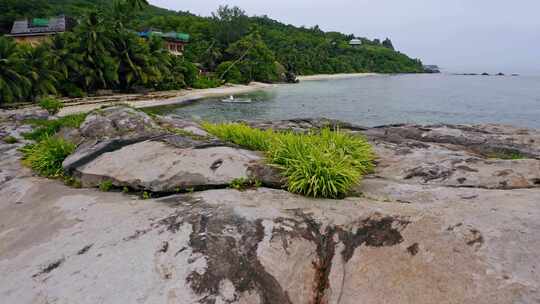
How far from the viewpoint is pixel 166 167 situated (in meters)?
7.22

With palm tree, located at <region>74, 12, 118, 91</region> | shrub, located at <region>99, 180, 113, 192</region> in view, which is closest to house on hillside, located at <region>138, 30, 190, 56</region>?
palm tree, located at <region>74, 12, 118, 91</region>

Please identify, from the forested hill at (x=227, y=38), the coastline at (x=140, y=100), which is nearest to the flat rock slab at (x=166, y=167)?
the coastline at (x=140, y=100)

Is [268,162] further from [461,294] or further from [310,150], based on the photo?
[461,294]

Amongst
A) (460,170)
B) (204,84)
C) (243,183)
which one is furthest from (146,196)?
(204,84)

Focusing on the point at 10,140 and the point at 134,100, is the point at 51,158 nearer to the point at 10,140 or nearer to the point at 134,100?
the point at 10,140

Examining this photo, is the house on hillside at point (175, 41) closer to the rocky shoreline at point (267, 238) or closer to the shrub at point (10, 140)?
the shrub at point (10, 140)

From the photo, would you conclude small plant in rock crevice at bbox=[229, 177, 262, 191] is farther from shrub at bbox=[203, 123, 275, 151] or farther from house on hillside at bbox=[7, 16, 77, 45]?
house on hillside at bbox=[7, 16, 77, 45]

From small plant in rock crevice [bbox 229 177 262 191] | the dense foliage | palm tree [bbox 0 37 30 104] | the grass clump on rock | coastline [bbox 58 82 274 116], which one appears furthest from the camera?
the dense foliage

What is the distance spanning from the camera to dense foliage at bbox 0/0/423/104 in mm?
41938

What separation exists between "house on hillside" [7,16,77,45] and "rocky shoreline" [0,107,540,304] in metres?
70.9

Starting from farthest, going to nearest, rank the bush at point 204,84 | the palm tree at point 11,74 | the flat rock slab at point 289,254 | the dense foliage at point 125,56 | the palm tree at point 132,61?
the bush at point 204,84 → the palm tree at point 132,61 → the dense foliage at point 125,56 → the palm tree at point 11,74 → the flat rock slab at point 289,254

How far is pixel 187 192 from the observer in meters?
6.52

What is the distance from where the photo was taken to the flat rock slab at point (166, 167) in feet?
22.1

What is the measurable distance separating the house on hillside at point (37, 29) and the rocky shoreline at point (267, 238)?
7090 centimetres
